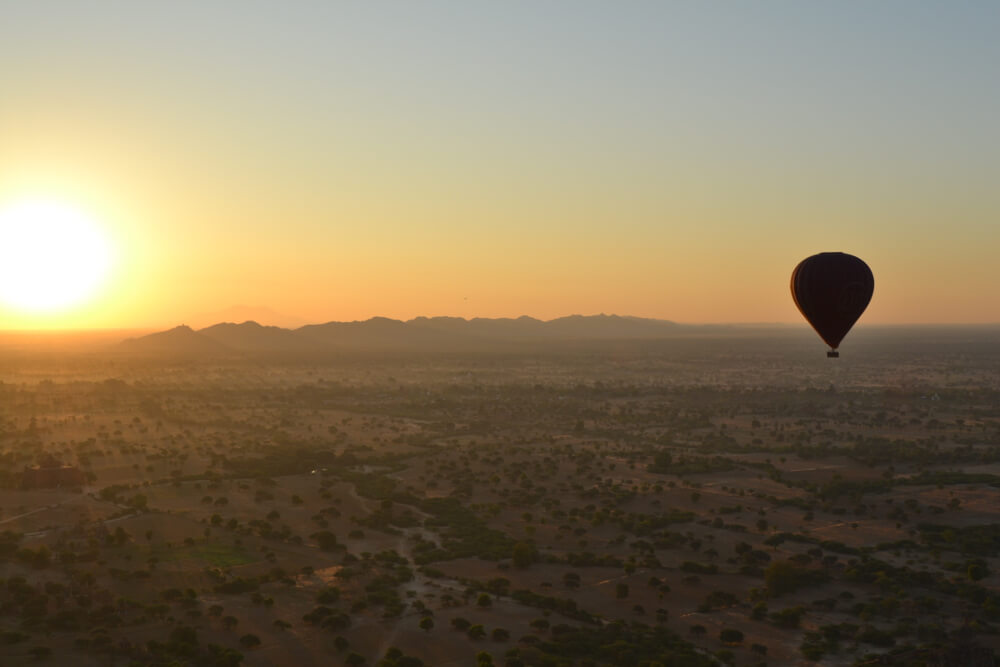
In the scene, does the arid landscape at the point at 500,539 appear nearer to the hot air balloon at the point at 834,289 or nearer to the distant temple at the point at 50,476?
the distant temple at the point at 50,476

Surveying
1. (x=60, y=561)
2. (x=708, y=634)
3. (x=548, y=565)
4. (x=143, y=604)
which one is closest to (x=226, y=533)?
(x=60, y=561)

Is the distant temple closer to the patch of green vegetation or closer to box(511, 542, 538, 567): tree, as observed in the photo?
the patch of green vegetation

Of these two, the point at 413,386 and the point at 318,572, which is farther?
the point at 413,386

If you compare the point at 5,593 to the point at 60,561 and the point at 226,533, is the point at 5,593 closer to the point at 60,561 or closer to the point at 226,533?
the point at 60,561

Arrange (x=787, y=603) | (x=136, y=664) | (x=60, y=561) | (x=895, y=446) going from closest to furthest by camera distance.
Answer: (x=136, y=664)
(x=787, y=603)
(x=60, y=561)
(x=895, y=446)

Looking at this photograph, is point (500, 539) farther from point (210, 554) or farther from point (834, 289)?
point (834, 289)

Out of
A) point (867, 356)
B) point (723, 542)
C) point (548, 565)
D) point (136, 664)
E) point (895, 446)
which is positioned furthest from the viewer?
point (867, 356)

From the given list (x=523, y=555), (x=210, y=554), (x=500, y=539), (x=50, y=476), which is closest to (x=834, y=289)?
(x=523, y=555)
